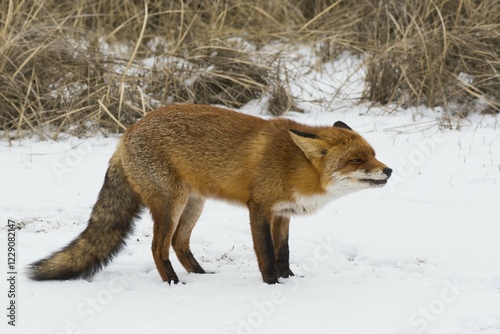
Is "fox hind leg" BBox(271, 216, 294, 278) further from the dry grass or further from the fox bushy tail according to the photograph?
the dry grass

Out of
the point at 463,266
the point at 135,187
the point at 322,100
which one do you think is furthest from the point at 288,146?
the point at 322,100

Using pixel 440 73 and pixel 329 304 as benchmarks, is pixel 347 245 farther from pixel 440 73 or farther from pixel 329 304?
pixel 440 73

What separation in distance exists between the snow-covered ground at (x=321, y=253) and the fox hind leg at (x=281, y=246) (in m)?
0.12

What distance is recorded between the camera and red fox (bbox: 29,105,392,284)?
502 centimetres

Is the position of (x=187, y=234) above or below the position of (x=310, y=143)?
below

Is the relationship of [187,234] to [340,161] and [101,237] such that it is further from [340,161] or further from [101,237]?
[340,161]

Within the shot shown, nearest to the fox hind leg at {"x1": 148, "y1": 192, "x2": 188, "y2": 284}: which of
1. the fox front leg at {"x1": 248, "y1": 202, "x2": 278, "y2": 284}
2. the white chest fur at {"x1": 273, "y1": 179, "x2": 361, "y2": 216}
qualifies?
the fox front leg at {"x1": 248, "y1": 202, "x2": 278, "y2": 284}

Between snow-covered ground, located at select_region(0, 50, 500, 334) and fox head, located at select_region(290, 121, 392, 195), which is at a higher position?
fox head, located at select_region(290, 121, 392, 195)

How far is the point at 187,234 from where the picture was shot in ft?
18.2

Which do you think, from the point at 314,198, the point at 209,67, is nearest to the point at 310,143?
the point at 314,198

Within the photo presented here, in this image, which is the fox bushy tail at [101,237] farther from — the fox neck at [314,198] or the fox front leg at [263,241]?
the fox neck at [314,198]

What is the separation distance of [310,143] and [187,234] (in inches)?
48.1

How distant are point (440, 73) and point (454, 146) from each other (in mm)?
1261

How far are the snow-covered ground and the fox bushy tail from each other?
9 centimetres
